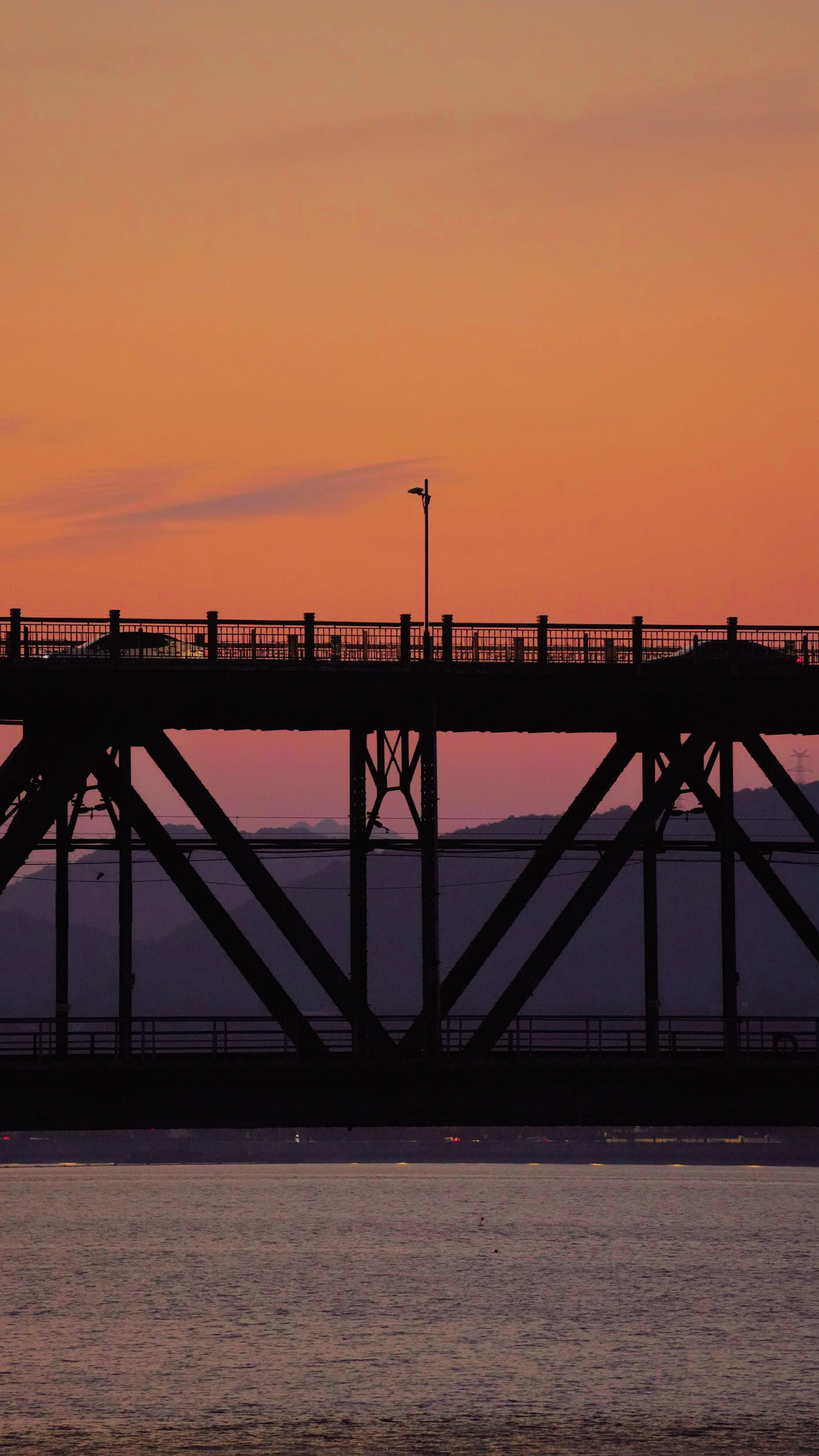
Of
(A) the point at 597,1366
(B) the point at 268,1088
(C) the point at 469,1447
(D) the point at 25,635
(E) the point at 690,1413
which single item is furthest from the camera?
(D) the point at 25,635

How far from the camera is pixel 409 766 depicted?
159 feet

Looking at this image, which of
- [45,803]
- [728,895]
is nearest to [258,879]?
[45,803]

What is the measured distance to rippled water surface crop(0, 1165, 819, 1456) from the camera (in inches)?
668

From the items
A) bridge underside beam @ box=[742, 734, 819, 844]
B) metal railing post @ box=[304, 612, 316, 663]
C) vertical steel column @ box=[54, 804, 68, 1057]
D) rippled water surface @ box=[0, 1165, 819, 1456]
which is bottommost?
rippled water surface @ box=[0, 1165, 819, 1456]

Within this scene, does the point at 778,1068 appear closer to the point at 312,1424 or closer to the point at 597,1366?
the point at 597,1366

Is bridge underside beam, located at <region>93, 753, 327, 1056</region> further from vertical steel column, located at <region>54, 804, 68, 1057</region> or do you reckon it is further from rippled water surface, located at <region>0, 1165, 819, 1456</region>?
rippled water surface, located at <region>0, 1165, 819, 1456</region>

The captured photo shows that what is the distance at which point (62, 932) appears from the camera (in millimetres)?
49281

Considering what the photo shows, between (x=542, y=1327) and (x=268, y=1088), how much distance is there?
67.2 feet

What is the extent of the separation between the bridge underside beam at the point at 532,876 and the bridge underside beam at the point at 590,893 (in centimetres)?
89

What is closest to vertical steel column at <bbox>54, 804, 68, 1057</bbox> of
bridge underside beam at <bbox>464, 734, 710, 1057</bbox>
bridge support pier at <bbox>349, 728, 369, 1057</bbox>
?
bridge support pier at <bbox>349, 728, 369, 1057</bbox>

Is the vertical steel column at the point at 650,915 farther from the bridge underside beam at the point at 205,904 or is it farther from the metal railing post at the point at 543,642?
the bridge underside beam at the point at 205,904

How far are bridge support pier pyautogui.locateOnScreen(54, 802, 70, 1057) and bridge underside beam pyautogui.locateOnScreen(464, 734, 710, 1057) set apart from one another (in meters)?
9.40

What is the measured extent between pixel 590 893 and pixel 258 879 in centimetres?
760

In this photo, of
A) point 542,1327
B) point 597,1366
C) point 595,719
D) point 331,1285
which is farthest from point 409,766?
point 597,1366
